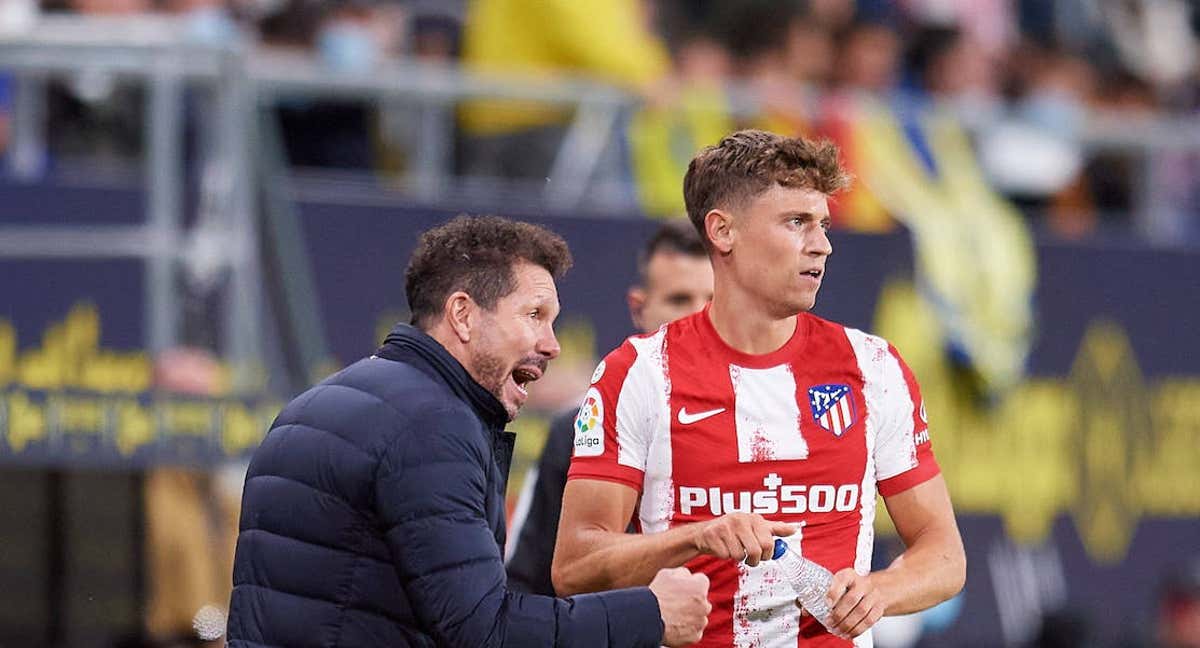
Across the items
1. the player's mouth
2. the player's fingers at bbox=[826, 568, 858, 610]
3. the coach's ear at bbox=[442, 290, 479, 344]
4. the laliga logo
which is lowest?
the player's fingers at bbox=[826, 568, 858, 610]

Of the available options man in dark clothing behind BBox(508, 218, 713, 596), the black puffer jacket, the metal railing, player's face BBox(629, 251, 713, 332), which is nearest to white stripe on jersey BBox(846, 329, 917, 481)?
the black puffer jacket

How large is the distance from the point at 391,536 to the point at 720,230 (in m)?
1.06

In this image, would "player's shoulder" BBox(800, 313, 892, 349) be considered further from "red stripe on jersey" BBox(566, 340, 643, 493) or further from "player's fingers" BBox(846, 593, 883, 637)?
"player's fingers" BBox(846, 593, 883, 637)

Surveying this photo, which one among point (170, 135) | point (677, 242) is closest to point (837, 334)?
point (677, 242)

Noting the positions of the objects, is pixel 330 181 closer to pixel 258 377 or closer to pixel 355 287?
pixel 355 287

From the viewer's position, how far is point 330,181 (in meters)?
8.82

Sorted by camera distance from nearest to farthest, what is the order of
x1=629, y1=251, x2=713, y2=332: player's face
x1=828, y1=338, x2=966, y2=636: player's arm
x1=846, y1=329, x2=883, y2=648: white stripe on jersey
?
1. x1=828, y1=338, x2=966, y2=636: player's arm
2. x1=846, y1=329, x2=883, y2=648: white stripe on jersey
3. x1=629, y1=251, x2=713, y2=332: player's face

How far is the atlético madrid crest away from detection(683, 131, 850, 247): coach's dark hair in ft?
1.45

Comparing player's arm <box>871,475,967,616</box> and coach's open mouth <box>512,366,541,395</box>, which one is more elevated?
coach's open mouth <box>512,366,541,395</box>

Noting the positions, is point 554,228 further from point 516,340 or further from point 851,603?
point 851,603

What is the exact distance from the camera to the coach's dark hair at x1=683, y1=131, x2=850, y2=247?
471 centimetres

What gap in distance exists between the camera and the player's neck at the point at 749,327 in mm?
4777

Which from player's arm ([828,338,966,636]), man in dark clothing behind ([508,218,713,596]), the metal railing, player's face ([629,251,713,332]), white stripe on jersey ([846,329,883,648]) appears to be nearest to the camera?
player's arm ([828,338,966,636])

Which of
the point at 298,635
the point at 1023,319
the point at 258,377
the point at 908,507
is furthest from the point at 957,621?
the point at 298,635
